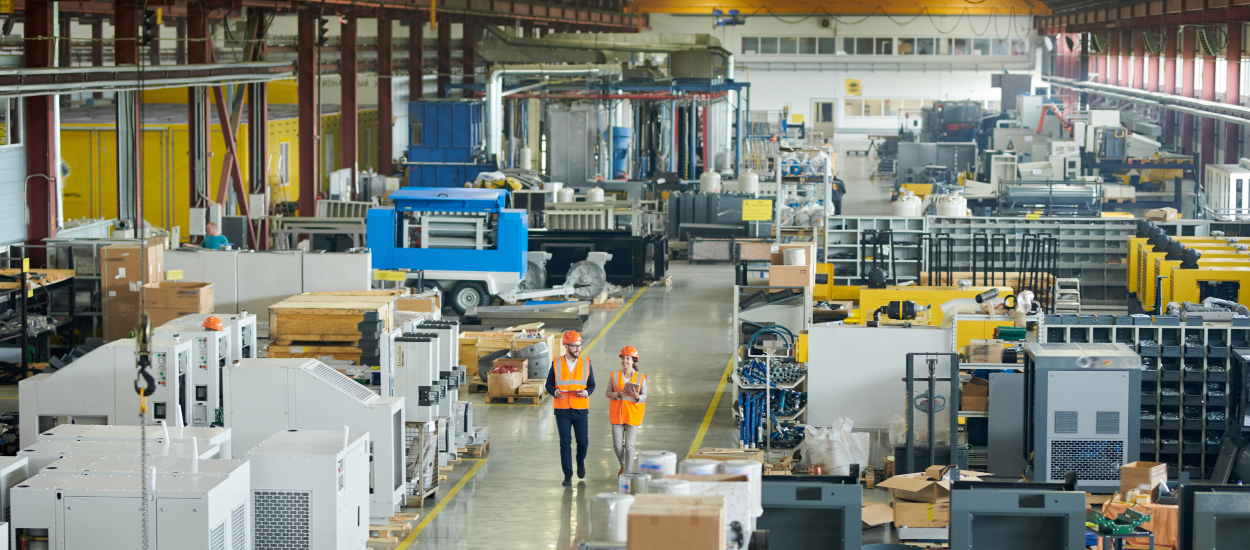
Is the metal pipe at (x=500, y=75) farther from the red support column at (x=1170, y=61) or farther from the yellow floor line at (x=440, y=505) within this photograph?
the red support column at (x=1170, y=61)

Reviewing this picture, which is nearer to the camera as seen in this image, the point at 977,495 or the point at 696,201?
the point at 977,495

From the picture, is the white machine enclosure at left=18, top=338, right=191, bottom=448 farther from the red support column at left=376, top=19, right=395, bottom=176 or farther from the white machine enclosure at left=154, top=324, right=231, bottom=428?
the red support column at left=376, top=19, right=395, bottom=176

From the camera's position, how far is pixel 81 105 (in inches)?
1228

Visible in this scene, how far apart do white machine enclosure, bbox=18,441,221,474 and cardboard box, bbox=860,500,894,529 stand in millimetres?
4610

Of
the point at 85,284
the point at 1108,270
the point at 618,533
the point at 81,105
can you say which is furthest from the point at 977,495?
the point at 81,105

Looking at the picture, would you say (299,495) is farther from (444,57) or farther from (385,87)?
(444,57)

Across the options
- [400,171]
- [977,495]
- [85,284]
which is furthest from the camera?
[400,171]

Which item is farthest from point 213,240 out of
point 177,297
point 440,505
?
point 440,505

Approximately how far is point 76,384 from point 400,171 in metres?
18.6

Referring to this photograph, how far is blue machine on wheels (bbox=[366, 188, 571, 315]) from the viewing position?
17.7 meters

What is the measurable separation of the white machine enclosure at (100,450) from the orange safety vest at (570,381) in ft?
9.82

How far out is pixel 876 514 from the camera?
9625mm

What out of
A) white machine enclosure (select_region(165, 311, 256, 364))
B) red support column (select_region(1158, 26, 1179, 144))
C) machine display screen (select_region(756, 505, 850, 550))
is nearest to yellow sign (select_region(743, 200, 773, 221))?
white machine enclosure (select_region(165, 311, 256, 364))

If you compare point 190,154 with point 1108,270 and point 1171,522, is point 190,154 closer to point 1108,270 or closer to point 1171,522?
point 1108,270
